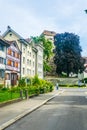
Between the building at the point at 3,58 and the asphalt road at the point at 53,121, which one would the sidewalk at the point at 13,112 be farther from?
the building at the point at 3,58

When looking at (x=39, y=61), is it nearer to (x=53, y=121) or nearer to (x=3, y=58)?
(x=3, y=58)

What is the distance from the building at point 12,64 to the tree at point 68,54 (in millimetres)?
26780

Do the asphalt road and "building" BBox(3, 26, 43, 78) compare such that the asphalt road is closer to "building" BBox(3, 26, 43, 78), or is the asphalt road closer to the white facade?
"building" BBox(3, 26, 43, 78)

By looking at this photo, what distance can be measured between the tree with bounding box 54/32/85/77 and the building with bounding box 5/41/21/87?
87.9 ft

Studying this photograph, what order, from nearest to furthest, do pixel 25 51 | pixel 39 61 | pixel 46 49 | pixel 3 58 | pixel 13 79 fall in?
pixel 3 58 → pixel 13 79 → pixel 25 51 → pixel 39 61 → pixel 46 49

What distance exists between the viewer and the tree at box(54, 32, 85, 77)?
109m

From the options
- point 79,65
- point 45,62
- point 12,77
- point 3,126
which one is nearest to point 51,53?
point 45,62

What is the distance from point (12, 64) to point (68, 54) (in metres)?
35.7

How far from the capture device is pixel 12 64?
77.8 metres

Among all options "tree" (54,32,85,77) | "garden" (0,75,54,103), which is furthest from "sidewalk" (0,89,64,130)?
"tree" (54,32,85,77)

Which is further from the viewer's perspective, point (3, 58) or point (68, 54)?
point (68, 54)

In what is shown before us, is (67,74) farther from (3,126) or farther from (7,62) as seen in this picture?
(3,126)

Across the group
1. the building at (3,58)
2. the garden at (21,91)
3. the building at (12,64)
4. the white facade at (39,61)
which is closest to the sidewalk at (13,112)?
the garden at (21,91)

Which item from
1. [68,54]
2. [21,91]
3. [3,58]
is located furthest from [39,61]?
[21,91]
